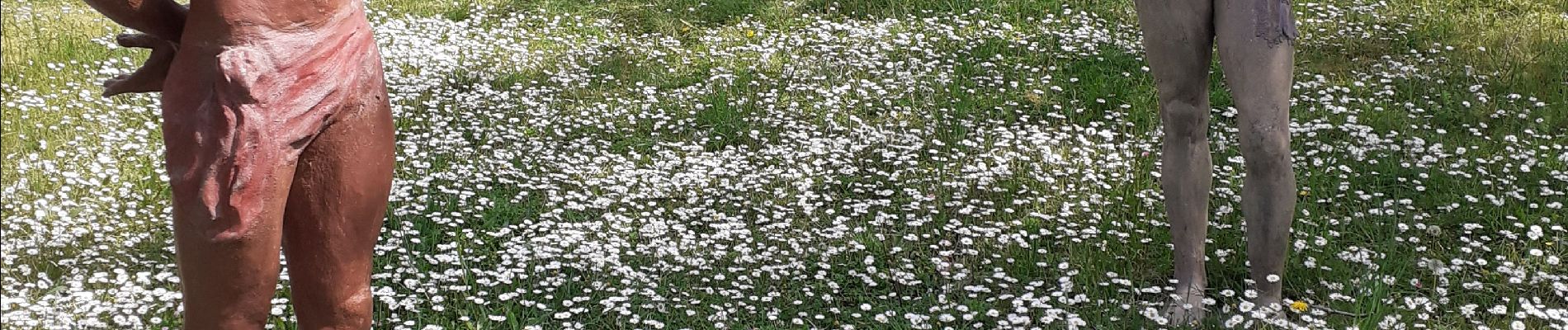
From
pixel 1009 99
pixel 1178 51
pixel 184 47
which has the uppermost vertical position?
pixel 184 47

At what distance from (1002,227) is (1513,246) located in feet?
5.61

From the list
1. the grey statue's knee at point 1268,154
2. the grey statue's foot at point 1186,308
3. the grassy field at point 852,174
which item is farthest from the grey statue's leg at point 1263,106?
the grassy field at point 852,174

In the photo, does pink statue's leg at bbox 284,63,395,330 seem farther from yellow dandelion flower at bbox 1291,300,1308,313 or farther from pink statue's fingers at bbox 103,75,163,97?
yellow dandelion flower at bbox 1291,300,1308,313

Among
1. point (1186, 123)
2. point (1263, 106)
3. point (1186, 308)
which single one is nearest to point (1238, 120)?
point (1263, 106)

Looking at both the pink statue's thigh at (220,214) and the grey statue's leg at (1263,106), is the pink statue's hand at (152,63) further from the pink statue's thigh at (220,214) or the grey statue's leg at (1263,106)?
the grey statue's leg at (1263,106)

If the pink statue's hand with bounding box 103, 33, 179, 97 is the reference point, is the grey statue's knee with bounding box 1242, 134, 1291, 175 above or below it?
below

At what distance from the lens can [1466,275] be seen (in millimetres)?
4609

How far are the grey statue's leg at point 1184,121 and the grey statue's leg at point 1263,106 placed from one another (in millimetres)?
87

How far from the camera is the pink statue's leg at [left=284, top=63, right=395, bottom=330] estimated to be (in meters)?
2.52

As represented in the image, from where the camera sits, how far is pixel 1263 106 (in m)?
3.63

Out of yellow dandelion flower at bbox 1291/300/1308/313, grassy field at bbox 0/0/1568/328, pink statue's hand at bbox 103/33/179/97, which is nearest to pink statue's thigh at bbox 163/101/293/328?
pink statue's hand at bbox 103/33/179/97

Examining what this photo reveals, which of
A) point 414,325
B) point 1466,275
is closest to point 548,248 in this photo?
point 414,325

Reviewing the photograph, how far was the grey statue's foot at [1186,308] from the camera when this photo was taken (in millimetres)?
4113

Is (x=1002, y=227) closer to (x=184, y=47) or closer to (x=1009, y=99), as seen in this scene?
(x=1009, y=99)
